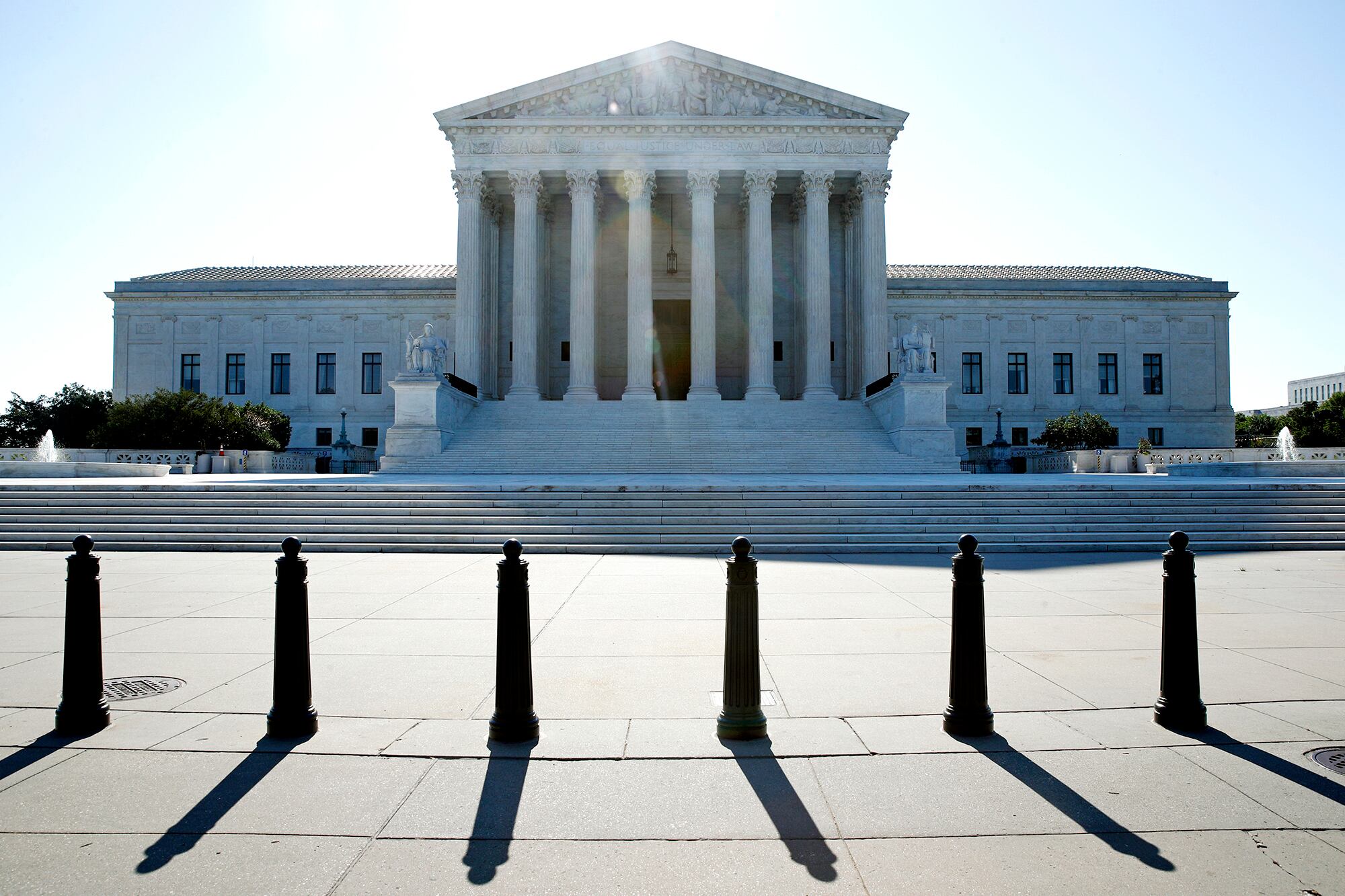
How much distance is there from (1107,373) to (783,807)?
61459 millimetres

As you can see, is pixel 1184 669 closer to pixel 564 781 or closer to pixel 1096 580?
pixel 564 781

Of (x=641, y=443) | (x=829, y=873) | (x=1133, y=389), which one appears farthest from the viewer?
(x=1133, y=389)

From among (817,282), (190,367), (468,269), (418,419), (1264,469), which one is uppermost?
(468,269)

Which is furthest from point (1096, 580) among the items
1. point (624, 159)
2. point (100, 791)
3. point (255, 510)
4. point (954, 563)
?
point (624, 159)

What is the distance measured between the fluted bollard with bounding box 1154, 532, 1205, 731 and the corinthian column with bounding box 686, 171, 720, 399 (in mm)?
36708

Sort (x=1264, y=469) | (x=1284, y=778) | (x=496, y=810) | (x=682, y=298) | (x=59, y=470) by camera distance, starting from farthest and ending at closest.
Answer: (x=682, y=298) < (x=59, y=470) < (x=1264, y=469) < (x=1284, y=778) < (x=496, y=810)

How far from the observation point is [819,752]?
204 inches

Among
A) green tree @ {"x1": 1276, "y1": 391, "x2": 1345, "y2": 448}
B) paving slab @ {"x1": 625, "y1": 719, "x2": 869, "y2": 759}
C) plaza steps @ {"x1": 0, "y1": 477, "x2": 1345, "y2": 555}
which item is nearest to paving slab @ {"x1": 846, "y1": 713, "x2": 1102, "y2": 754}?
paving slab @ {"x1": 625, "y1": 719, "x2": 869, "y2": 759}

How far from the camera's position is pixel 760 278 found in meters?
42.3

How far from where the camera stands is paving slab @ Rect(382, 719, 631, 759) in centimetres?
516

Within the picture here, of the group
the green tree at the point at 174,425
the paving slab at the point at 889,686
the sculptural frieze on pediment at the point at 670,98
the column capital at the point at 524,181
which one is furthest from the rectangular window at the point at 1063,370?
the paving slab at the point at 889,686

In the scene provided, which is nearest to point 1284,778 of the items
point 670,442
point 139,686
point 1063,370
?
point 139,686

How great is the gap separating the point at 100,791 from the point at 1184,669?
20.9ft

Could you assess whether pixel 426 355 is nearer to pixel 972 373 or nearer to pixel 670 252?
pixel 670 252
